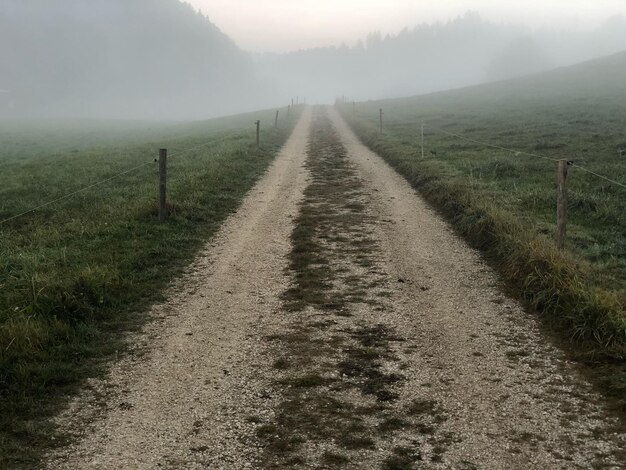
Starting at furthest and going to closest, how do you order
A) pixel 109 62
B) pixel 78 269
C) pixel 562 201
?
pixel 109 62
pixel 562 201
pixel 78 269

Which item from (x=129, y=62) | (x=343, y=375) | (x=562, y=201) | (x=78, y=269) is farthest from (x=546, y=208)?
(x=129, y=62)

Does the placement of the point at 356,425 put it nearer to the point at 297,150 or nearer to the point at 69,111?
the point at 297,150

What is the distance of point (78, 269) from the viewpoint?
8.01 m

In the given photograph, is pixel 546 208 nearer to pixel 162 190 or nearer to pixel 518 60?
pixel 162 190

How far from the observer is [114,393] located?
514cm

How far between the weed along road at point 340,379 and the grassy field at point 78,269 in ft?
1.27

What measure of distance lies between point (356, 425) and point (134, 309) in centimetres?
397

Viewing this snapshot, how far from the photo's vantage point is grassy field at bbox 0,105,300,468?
203 inches

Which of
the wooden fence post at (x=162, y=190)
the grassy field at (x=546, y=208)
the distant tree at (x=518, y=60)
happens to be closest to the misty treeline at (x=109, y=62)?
the distant tree at (x=518, y=60)

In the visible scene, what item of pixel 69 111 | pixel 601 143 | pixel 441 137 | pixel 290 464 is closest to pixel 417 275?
pixel 290 464

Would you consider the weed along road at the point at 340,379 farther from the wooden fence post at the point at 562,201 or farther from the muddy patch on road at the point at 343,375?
the wooden fence post at the point at 562,201

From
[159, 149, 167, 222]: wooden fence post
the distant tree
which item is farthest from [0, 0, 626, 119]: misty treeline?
[159, 149, 167, 222]: wooden fence post

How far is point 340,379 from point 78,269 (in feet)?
16.0

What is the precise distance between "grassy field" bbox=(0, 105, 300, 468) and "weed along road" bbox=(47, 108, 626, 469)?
0.39 metres
